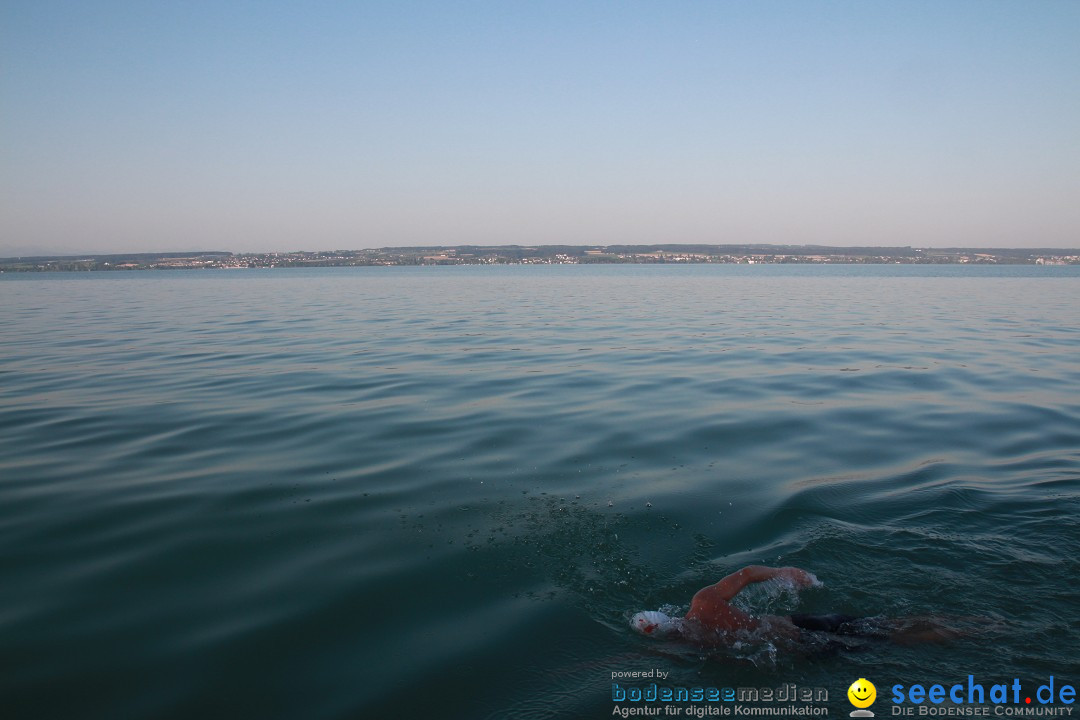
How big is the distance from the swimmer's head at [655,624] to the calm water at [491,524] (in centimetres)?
20

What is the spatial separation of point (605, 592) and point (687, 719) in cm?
164

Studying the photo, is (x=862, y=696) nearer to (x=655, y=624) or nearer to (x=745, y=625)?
(x=745, y=625)

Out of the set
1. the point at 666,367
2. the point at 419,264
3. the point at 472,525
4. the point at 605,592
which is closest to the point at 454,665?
the point at 605,592

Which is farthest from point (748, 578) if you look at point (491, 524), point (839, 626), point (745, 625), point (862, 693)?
point (491, 524)

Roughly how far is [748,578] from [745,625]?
37 cm

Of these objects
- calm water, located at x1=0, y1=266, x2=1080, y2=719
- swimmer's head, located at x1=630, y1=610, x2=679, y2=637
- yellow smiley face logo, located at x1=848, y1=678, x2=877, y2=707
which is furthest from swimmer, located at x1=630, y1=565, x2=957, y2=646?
yellow smiley face logo, located at x1=848, y1=678, x2=877, y2=707

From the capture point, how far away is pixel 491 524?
287 inches

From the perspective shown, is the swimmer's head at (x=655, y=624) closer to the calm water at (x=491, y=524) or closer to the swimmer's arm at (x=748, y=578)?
the calm water at (x=491, y=524)

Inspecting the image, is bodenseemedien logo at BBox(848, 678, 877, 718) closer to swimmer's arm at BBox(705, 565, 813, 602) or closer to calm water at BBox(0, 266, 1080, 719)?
calm water at BBox(0, 266, 1080, 719)

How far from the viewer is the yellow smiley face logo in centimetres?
439

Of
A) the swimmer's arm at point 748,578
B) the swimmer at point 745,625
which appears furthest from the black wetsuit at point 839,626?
the swimmer's arm at point 748,578

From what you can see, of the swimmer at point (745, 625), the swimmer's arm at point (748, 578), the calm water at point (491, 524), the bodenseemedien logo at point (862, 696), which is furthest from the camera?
the swimmer's arm at point (748, 578)

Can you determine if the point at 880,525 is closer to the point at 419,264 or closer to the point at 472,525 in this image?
the point at 472,525

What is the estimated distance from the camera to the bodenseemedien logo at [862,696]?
4321mm
